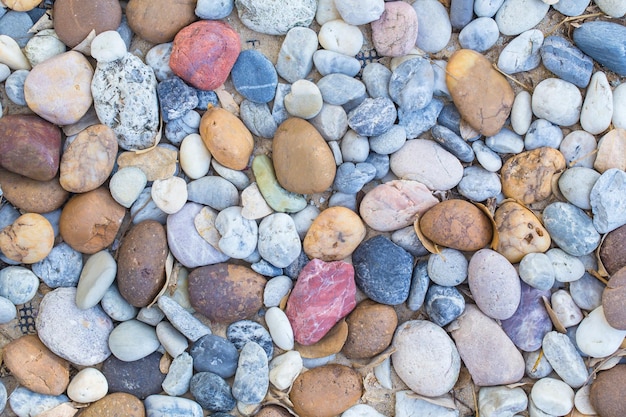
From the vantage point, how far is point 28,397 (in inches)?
48.5

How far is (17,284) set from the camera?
123 centimetres

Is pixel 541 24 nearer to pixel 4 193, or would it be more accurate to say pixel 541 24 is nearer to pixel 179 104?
pixel 179 104

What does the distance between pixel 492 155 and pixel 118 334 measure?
78 cm

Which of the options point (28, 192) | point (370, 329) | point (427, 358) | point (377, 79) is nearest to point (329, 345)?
point (370, 329)

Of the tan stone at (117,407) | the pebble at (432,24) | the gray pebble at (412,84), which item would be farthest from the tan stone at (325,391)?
the pebble at (432,24)

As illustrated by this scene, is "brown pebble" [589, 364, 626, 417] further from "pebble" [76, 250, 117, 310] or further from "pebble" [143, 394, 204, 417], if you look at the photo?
"pebble" [76, 250, 117, 310]

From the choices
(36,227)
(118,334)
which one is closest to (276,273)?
(118,334)

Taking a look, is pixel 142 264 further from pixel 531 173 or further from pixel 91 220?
pixel 531 173

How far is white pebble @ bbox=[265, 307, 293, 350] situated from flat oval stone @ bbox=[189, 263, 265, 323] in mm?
32

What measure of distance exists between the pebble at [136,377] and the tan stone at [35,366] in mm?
88

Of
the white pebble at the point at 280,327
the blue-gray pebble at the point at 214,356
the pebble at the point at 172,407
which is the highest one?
the white pebble at the point at 280,327

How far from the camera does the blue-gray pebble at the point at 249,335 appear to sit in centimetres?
126

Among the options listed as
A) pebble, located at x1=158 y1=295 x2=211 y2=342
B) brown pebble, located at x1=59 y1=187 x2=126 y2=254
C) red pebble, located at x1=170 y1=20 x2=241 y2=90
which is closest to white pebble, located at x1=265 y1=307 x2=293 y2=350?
pebble, located at x1=158 y1=295 x2=211 y2=342

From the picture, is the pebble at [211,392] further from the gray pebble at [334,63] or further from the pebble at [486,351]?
the gray pebble at [334,63]
